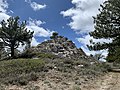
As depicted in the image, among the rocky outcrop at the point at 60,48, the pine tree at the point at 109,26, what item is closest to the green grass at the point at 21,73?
the pine tree at the point at 109,26

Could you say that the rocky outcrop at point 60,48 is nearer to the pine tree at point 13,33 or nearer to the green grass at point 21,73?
the pine tree at point 13,33

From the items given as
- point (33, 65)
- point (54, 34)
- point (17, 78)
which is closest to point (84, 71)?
point (33, 65)

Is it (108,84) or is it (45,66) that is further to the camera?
(45,66)

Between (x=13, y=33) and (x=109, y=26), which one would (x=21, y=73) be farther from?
(x=13, y=33)

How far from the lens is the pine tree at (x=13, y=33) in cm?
5325

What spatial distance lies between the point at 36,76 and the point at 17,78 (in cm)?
168

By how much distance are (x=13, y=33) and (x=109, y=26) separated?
24.1 metres

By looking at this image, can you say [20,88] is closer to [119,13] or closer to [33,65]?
[33,65]

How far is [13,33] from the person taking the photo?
53.2 m

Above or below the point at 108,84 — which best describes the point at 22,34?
above

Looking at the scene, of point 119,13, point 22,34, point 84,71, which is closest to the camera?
point 84,71

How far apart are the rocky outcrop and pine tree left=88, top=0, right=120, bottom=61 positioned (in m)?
13.1

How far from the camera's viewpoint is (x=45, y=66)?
26.5 m

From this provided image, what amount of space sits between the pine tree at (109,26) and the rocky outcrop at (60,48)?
43.1ft
